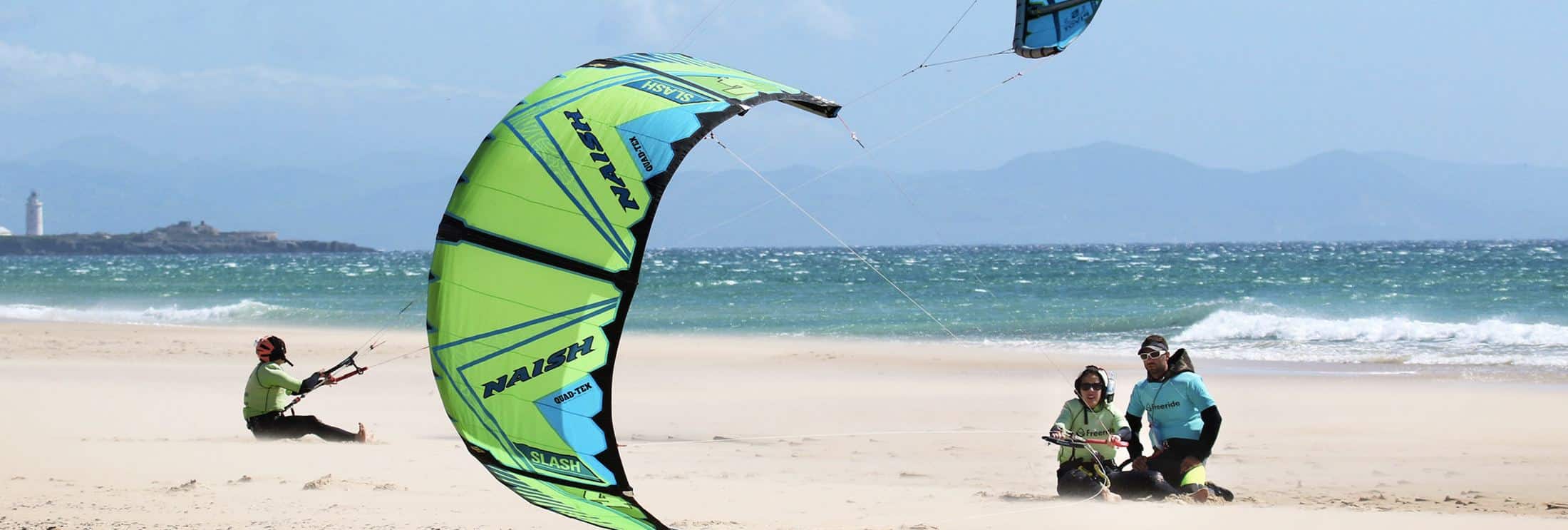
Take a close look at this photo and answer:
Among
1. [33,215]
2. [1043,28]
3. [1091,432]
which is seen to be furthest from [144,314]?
[33,215]

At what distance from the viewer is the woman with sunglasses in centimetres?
654

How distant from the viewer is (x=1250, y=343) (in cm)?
1806

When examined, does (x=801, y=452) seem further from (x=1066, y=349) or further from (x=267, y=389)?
(x=1066, y=349)

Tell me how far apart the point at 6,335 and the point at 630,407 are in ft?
37.9

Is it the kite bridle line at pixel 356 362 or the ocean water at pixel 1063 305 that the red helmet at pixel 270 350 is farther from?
the ocean water at pixel 1063 305

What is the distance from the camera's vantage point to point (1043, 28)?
6.28 m

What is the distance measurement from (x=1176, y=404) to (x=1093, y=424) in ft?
1.21

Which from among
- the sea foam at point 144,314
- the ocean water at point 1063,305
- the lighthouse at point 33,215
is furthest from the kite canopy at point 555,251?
the lighthouse at point 33,215

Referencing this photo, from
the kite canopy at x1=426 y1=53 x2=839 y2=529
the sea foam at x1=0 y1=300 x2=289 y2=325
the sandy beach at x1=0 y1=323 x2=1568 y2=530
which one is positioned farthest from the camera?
the sea foam at x1=0 y1=300 x2=289 y2=325

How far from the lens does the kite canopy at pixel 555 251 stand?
439cm

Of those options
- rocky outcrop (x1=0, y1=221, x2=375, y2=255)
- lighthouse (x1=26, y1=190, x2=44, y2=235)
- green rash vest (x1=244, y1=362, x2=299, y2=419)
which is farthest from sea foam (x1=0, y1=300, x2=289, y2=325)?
lighthouse (x1=26, y1=190, x2=44, y2=235)

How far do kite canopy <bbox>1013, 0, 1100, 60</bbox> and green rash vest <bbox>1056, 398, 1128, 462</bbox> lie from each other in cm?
154

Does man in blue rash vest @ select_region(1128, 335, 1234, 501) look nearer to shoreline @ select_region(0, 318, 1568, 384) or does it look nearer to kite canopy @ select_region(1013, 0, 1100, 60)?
kite canopy @ select_region(1013, 0, 1100, 60)

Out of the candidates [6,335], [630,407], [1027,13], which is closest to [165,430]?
[630,407]
